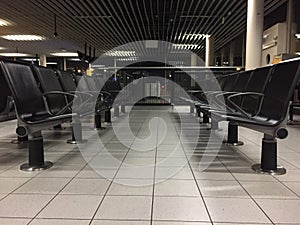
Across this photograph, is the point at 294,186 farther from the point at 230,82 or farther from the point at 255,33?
the point at 255,33

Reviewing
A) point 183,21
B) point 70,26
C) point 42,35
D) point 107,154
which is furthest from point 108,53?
point 107,154

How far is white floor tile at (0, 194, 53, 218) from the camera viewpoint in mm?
1547

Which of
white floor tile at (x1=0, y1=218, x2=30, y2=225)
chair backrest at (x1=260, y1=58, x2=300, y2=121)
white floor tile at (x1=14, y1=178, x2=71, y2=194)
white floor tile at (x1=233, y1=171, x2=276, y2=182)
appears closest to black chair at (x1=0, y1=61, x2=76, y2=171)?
white floor tile at (x1=14, y1=178, x2=71, y2=194)

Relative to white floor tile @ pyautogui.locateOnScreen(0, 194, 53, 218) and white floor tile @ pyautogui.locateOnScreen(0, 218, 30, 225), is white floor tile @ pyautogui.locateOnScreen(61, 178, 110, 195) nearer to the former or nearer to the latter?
white floor tile @ pyautogui.locateOnScreen(0, 194, 53, 218)

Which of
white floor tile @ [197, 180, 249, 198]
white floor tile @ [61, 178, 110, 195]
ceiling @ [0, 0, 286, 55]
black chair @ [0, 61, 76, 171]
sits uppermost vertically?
ceiling @ [0, 0, 286, 55]

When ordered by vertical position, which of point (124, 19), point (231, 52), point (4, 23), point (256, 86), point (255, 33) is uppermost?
point (124, 19)

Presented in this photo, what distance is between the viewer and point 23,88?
2.49m

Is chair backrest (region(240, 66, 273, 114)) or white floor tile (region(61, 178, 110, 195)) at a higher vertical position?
chair backrest (region(240, 66, 273, 114))

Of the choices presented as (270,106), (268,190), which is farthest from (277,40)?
(268,190)

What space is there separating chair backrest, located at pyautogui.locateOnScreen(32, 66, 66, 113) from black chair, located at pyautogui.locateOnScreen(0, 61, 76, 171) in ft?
0.55

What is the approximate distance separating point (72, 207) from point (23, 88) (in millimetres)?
1360

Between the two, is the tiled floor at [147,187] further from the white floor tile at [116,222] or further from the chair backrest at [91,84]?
the chair backrest at [91,84]

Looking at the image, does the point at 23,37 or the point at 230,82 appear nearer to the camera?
the point at 230,82

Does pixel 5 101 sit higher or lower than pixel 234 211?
higher
